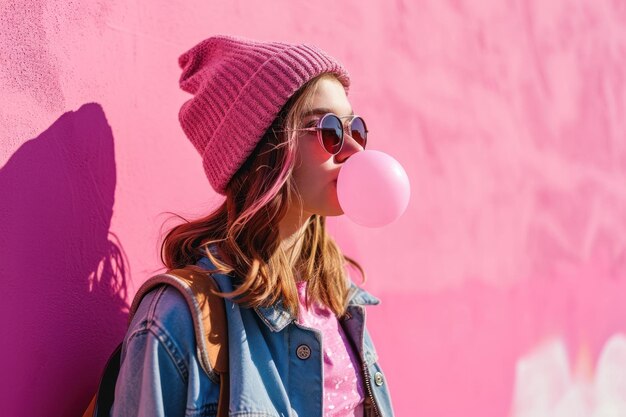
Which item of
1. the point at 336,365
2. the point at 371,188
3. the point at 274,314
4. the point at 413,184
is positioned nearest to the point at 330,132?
the point at 371,188

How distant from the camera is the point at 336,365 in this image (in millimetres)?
1604

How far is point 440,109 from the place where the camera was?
2.77m

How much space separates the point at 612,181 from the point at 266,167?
3.17 meters

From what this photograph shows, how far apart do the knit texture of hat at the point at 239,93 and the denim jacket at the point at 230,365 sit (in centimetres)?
25

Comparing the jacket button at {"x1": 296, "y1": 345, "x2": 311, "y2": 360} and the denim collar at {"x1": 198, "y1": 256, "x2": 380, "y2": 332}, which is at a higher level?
the denim collar at {"x1": 198, "y1": 256, "x2": 380, "y2": 332}

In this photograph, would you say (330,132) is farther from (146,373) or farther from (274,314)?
(146,373)

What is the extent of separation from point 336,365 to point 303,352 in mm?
129

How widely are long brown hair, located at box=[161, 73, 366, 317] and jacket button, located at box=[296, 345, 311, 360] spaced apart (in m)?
0.08

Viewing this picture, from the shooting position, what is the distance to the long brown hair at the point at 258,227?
1.48 metres

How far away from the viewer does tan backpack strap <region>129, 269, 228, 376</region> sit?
52.5 inches

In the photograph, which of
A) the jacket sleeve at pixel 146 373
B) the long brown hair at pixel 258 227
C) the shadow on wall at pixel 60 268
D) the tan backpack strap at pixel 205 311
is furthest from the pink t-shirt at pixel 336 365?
the shadow on wall at pixel 60 268

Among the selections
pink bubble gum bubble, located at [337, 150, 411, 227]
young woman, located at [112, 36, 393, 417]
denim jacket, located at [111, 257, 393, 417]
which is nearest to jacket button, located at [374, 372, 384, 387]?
young woman, located at [112, 36, 393, 417]

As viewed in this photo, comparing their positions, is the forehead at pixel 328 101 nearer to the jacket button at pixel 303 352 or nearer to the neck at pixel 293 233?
the neck at pixel 293 233

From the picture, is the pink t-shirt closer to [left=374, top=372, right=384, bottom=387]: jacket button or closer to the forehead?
[left=374, top=372, right=384, bottom=387]: jacket button
